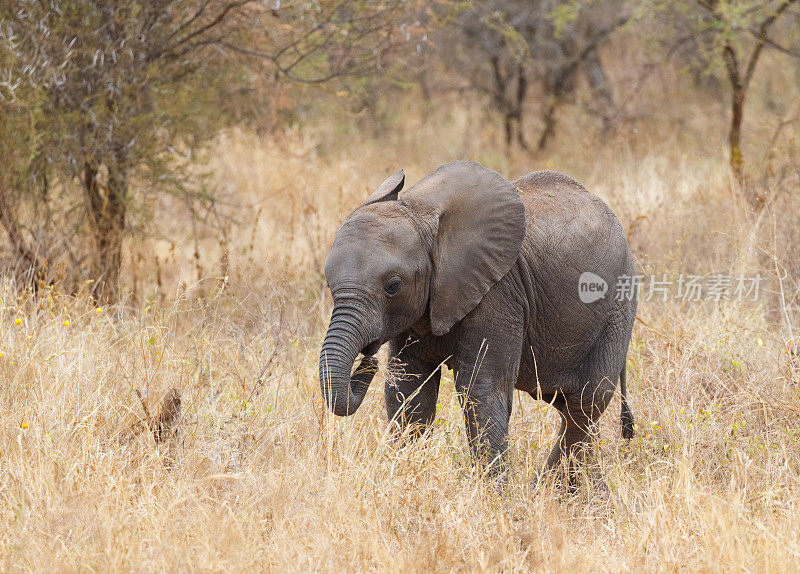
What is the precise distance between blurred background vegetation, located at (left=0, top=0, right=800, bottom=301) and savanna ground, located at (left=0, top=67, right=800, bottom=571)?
805mm

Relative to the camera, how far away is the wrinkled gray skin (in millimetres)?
4117

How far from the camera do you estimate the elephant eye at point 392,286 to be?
4.12 m

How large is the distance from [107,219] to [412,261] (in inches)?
168

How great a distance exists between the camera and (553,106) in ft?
46.2

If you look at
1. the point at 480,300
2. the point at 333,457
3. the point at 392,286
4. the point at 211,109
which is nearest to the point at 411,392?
the point at 333,457

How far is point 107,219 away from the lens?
25.5 ft

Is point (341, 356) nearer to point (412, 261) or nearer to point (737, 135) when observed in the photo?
point (412, 261)

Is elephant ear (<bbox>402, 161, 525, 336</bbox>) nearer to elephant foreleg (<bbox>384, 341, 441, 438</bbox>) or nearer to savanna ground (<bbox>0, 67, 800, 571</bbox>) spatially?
elephant foreleg (<bbox>384, 341, 441, 438</bbox>)

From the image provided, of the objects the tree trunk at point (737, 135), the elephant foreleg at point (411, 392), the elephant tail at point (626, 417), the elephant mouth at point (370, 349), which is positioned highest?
the tree trunk at point (737, 135)

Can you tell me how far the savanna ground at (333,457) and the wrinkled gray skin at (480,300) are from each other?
33 cm

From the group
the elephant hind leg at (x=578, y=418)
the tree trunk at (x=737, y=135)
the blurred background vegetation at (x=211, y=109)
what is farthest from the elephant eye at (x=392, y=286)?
the tree trunk at (x=737, y=135)

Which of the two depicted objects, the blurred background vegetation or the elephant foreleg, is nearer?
the elephant foreleg

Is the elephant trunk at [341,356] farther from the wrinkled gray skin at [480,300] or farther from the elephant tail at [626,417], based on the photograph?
the elephant tail at [626,417]

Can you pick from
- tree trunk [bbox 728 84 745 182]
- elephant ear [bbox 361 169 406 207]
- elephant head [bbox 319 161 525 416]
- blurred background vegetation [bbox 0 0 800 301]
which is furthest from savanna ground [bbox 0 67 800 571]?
tree trunk [bbox 728 84 745 182]
